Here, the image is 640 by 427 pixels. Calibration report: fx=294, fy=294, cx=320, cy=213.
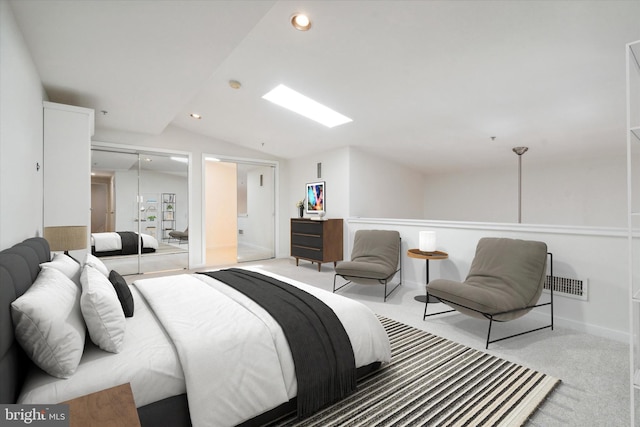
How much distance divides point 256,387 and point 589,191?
5.82 metres

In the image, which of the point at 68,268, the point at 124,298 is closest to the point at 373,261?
the point at 124,298

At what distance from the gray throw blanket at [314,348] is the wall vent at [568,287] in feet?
7.83

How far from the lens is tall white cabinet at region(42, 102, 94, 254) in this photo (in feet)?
10.5

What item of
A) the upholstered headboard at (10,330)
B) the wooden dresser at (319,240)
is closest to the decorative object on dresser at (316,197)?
the wooden dresser at (319,240)

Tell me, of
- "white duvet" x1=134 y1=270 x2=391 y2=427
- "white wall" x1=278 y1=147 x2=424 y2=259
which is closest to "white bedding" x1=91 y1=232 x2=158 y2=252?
"white wall" x1=278 y1=147 x2=424 y2=259

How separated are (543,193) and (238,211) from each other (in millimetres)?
6066

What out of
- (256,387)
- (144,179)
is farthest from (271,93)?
(256,387)

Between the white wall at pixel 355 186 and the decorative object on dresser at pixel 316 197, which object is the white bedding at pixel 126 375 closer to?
the white wall at pixel 355 186

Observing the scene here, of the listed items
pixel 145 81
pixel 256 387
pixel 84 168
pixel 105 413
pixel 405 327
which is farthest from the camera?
pixel 84 168

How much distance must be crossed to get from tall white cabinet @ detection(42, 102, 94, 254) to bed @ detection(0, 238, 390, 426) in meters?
1.96

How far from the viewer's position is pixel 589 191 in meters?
4.73

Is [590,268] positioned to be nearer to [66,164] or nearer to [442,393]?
[442,393]

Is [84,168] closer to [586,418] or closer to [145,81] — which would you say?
[145,81]

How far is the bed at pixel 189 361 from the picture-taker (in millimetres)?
1151
